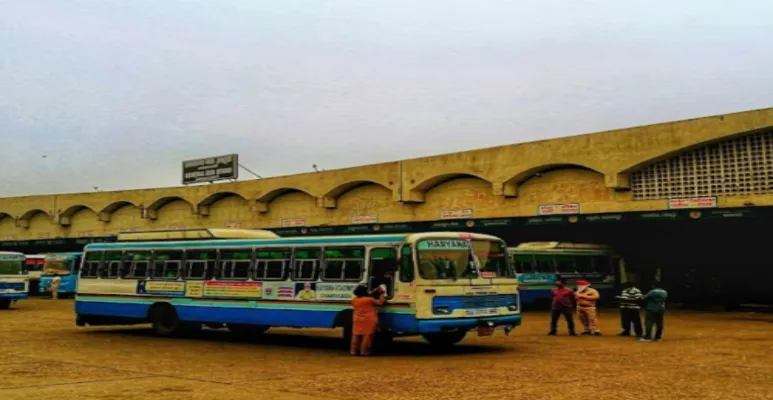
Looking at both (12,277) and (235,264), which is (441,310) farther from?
(12,277)

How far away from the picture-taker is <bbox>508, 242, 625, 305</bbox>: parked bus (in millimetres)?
29297

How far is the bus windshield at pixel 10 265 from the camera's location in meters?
29.9

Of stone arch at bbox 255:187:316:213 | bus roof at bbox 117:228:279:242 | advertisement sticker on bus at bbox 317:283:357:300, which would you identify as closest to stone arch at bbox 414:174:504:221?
stone arch at bbox 255:187:316:213

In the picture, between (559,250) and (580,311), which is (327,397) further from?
(559,250)

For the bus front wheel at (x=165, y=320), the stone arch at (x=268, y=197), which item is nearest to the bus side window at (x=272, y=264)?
the bus front wheel at (x=165, y=320)

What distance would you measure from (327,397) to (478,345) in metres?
7.58

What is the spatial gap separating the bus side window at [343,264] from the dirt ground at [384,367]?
4.82 ft

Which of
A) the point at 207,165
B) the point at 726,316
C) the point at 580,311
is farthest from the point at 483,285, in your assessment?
the point at 207,165

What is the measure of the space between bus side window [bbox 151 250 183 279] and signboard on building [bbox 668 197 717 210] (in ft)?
60.0

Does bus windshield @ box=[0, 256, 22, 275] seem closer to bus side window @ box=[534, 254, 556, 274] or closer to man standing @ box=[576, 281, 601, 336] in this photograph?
bus side window @ box=[534, 254, 556, 274]

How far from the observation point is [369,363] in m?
13.3

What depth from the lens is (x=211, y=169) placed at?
170 feet

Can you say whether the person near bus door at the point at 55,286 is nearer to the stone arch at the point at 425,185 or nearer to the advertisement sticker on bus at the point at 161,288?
the stone arch at the point at 425,185

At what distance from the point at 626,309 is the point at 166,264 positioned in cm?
1080
